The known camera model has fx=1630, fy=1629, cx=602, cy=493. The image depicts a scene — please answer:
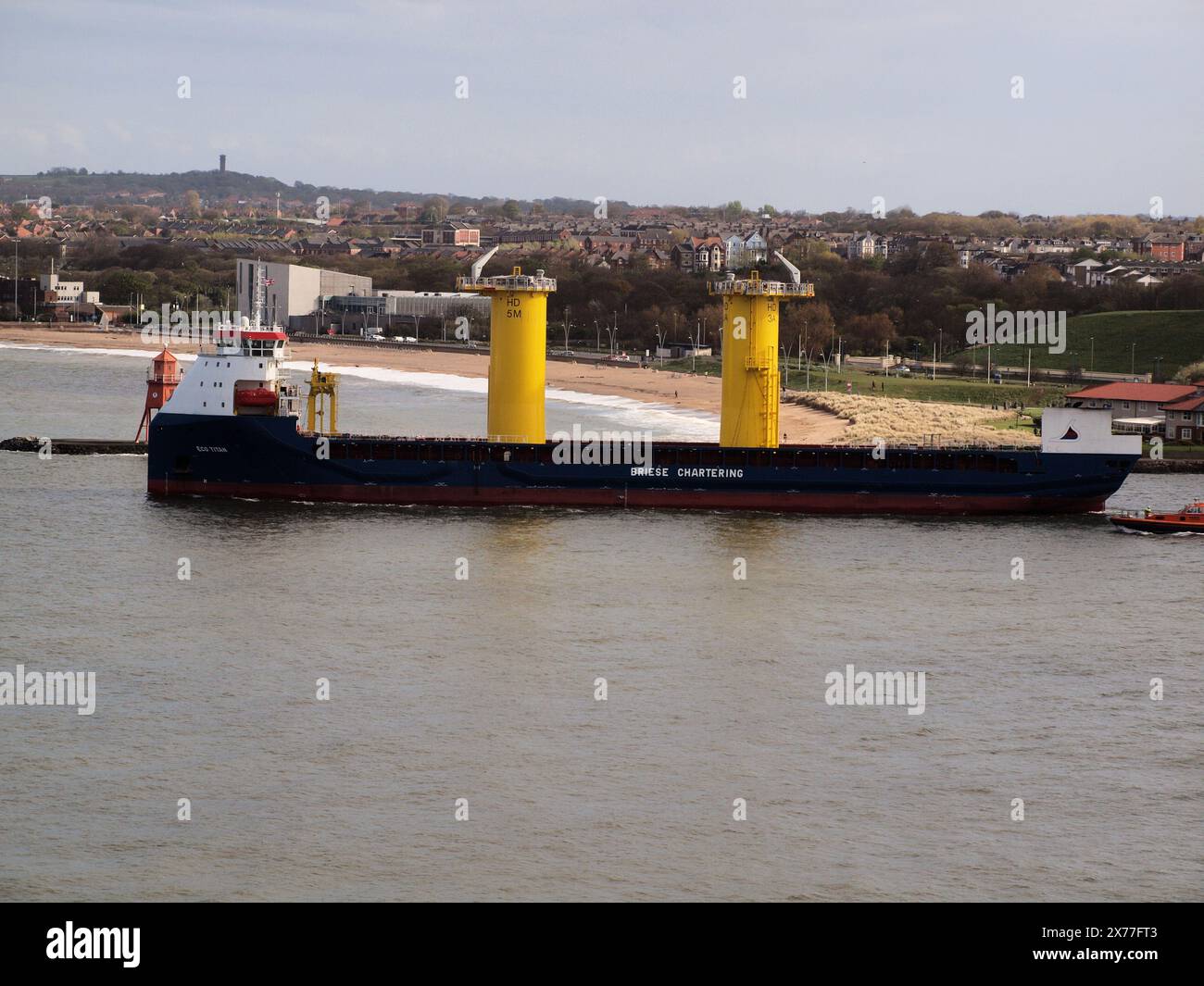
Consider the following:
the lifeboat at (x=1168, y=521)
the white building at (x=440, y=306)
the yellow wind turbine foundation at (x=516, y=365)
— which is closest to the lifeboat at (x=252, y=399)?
the yellow wind turbine foundation at (x=516, y=365)

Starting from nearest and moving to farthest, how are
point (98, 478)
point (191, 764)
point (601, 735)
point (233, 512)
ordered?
point (191, 764)
point (601, 735)
point (233, 512)
point (98, 478)

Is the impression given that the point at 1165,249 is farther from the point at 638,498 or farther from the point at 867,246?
the point at 638,498

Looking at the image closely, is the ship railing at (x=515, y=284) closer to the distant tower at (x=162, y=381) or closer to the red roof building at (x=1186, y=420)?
the distant tower at (x=162, y=381)

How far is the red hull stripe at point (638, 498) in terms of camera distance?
144ft

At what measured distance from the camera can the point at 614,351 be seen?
355ft

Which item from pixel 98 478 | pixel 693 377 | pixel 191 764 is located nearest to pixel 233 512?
pixel 98 478

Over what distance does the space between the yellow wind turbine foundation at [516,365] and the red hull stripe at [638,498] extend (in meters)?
2.16

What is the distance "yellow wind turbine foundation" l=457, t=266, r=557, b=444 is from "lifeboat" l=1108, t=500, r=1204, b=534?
52.0ft

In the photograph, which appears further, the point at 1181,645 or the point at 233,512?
the point at 233,512

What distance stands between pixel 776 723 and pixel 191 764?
337 inches

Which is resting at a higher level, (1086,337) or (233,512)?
(1086,337)

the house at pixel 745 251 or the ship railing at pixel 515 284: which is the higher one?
the house at pixel 745 251

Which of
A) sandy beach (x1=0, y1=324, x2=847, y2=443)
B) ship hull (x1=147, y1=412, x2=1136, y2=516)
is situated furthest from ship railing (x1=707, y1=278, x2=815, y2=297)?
sandy beach (x1=0, y1=324, x2=847, y2=443)

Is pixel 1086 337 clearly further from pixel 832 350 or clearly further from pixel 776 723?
pixel 776 723
